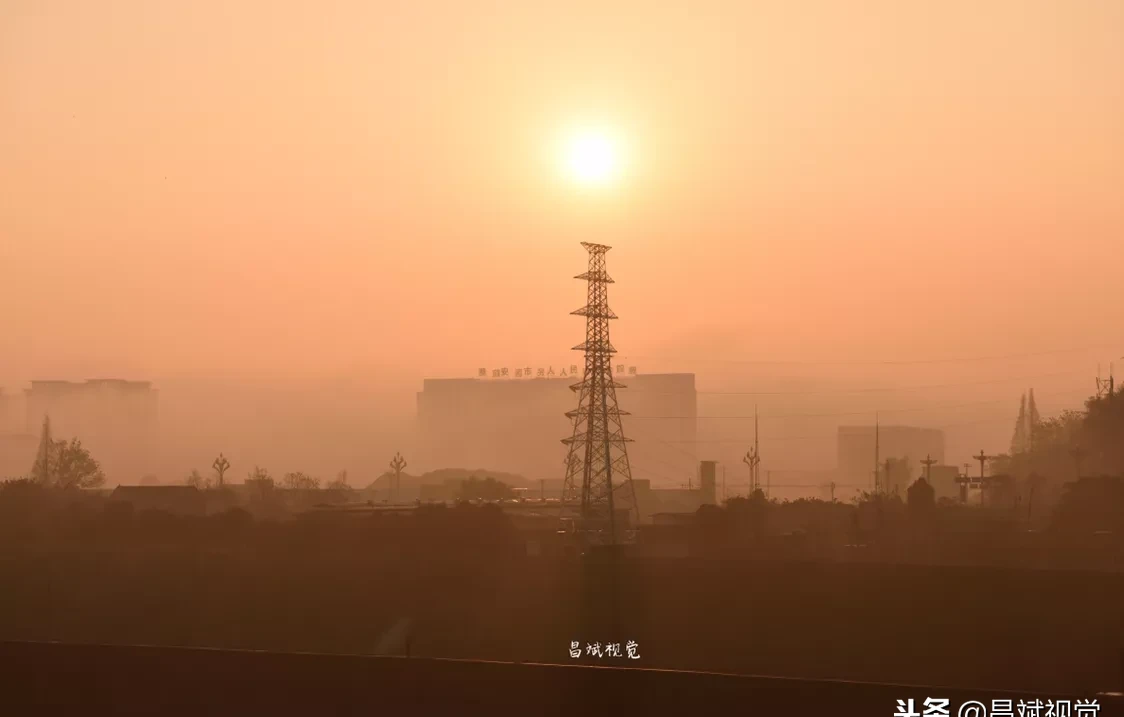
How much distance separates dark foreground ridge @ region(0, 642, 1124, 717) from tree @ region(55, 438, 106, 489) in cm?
12058

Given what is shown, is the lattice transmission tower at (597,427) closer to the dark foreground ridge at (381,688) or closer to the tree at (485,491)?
the dark foreground ridge at (381,688)

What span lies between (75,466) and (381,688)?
426 feet

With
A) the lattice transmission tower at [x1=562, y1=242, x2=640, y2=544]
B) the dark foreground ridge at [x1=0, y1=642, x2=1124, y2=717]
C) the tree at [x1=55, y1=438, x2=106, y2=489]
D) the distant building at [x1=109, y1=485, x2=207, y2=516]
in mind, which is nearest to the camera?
the dark foreground ridge at [x1=0, y1=642, x2=1124, y2=717]

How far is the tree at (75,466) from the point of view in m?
135

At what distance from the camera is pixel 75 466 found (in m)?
137

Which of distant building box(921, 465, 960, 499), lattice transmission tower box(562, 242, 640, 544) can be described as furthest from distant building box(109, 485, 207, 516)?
distant building box(921, 465, 960, 499)

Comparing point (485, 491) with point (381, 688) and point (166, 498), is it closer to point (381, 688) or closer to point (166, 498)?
point (166, 498)

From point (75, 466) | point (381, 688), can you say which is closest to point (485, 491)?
point (75, 466)

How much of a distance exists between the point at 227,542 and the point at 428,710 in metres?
41.5

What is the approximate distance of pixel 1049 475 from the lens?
120938 mm

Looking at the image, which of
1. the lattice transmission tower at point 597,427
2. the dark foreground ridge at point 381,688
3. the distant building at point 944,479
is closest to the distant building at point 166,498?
the lattice transmission tower at point 597,427

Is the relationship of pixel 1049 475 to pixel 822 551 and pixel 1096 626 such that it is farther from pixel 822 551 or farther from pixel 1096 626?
pixel 1096 626

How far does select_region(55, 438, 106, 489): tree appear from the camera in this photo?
135 meters

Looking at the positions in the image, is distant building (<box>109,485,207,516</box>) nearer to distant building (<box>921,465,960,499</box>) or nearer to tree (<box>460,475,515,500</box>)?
tree (<box>460,475,515,500</box>)
